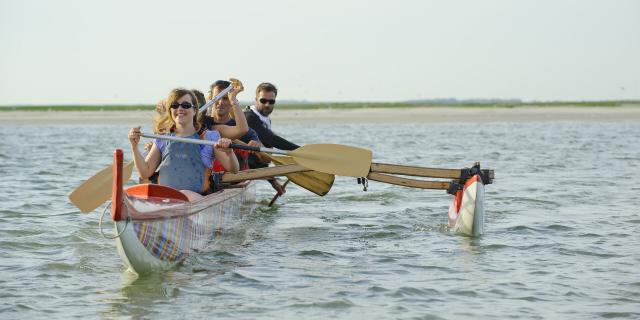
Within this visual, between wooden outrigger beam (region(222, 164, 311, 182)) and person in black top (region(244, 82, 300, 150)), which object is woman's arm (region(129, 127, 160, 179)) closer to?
wooden outrigger beam (region(222, 164, 311, 182))

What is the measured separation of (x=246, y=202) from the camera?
34.6 ft

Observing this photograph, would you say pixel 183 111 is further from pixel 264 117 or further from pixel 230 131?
pixel 264 117

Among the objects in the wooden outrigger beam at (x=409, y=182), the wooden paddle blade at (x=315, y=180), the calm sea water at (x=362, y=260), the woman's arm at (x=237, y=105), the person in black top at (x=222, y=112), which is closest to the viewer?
the calm sea water at (x=362, y=260)

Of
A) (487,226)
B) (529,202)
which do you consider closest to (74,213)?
(487,226)

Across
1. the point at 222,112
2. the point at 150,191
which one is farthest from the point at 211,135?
the point at 222,112

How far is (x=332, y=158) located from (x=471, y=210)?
155 centimetres

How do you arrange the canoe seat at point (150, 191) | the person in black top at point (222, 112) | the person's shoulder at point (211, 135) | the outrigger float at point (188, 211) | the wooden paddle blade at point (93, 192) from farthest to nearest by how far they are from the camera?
the person in black top at point (222, 112)
the wooden paddle blade at point (93, 192)
the person's shoulder at point (211, 135)
the canoe seat at point (150, 191)
the outrigger float at point (188, 211)

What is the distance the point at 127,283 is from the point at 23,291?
79cm

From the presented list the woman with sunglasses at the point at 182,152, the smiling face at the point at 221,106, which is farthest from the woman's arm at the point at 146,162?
the smiling face at the point at 221,106

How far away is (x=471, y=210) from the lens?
356 inches

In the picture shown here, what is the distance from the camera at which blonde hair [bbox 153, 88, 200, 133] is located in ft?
24.6

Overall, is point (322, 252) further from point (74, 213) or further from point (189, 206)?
point (74, 213)

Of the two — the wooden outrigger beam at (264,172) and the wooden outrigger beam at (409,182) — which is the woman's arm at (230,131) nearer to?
the wooden outrigger beam at (264,172)

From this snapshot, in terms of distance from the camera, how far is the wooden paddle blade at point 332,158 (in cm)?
905
